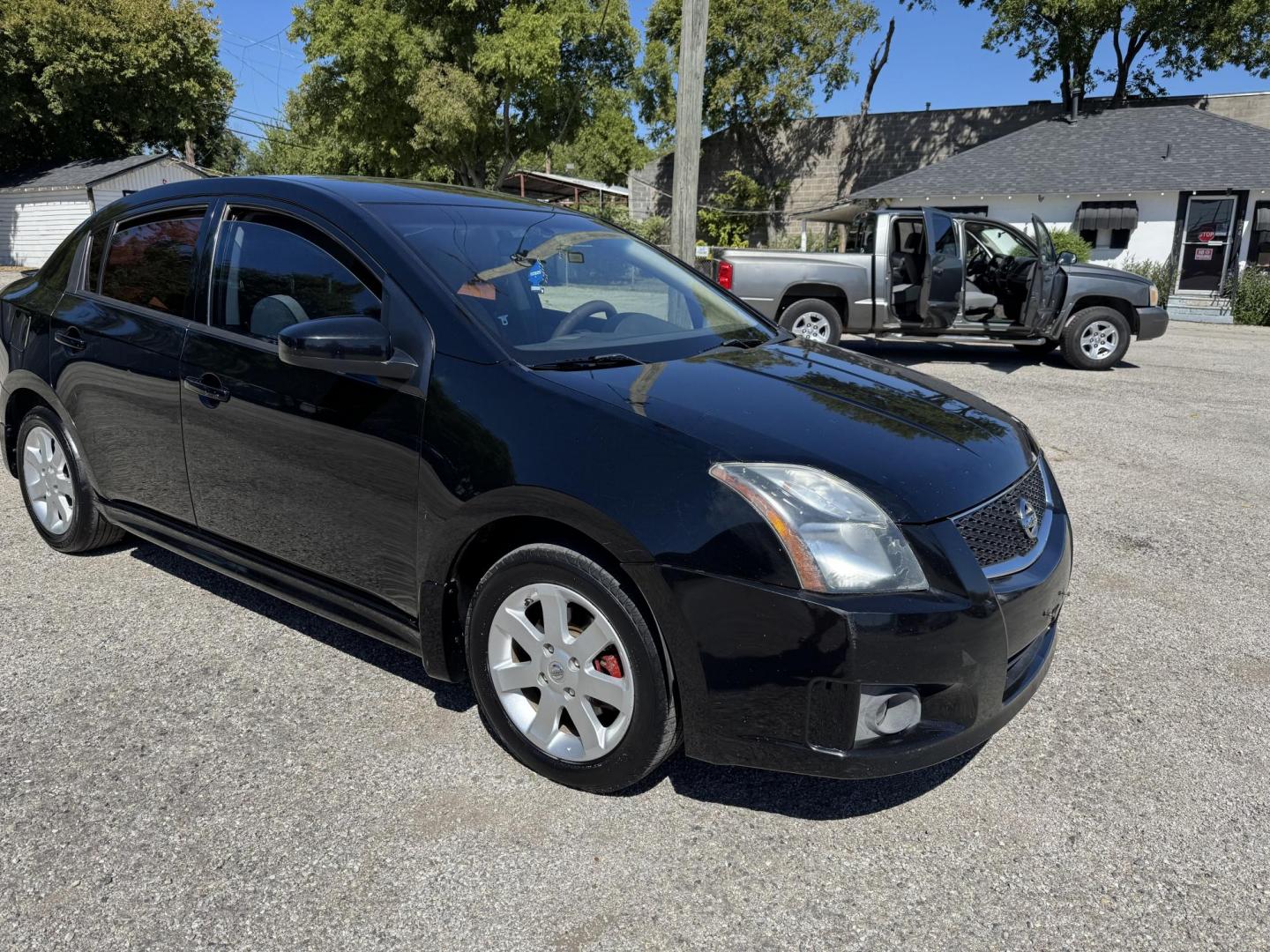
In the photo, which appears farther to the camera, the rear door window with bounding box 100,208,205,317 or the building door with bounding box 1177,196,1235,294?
the building door with bounding box 1177,196,1235,294

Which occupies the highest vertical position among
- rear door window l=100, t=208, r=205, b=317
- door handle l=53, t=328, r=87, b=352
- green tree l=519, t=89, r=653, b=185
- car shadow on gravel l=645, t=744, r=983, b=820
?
green tree l=519, t=89, r=653, b=185

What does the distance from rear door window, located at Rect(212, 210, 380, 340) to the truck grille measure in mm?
1880

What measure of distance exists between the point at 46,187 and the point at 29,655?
126 ft

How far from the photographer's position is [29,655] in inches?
133

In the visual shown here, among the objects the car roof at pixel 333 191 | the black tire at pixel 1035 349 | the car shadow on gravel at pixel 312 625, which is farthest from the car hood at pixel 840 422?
Result: the black tire at pixel 1035 349

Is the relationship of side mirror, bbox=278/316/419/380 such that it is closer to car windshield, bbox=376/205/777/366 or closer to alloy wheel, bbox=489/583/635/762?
car windshield, bbox=376/205/777/366

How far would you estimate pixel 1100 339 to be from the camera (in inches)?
437

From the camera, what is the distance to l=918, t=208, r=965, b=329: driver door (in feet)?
35.3

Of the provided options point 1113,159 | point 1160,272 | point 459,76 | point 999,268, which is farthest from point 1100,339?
point 459,76

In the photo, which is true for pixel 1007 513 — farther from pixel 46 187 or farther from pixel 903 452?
pixel 46 187

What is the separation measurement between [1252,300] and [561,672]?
21.0 m

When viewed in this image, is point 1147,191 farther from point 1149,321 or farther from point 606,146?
point 606,146

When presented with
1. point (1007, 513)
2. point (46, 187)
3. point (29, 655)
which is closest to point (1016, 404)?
point (1007, 513)

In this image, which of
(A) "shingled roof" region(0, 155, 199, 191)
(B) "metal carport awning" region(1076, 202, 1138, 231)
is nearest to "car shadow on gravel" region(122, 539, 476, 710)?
(B) "metal carport awning" region(1076, 202, 1138, 231)
